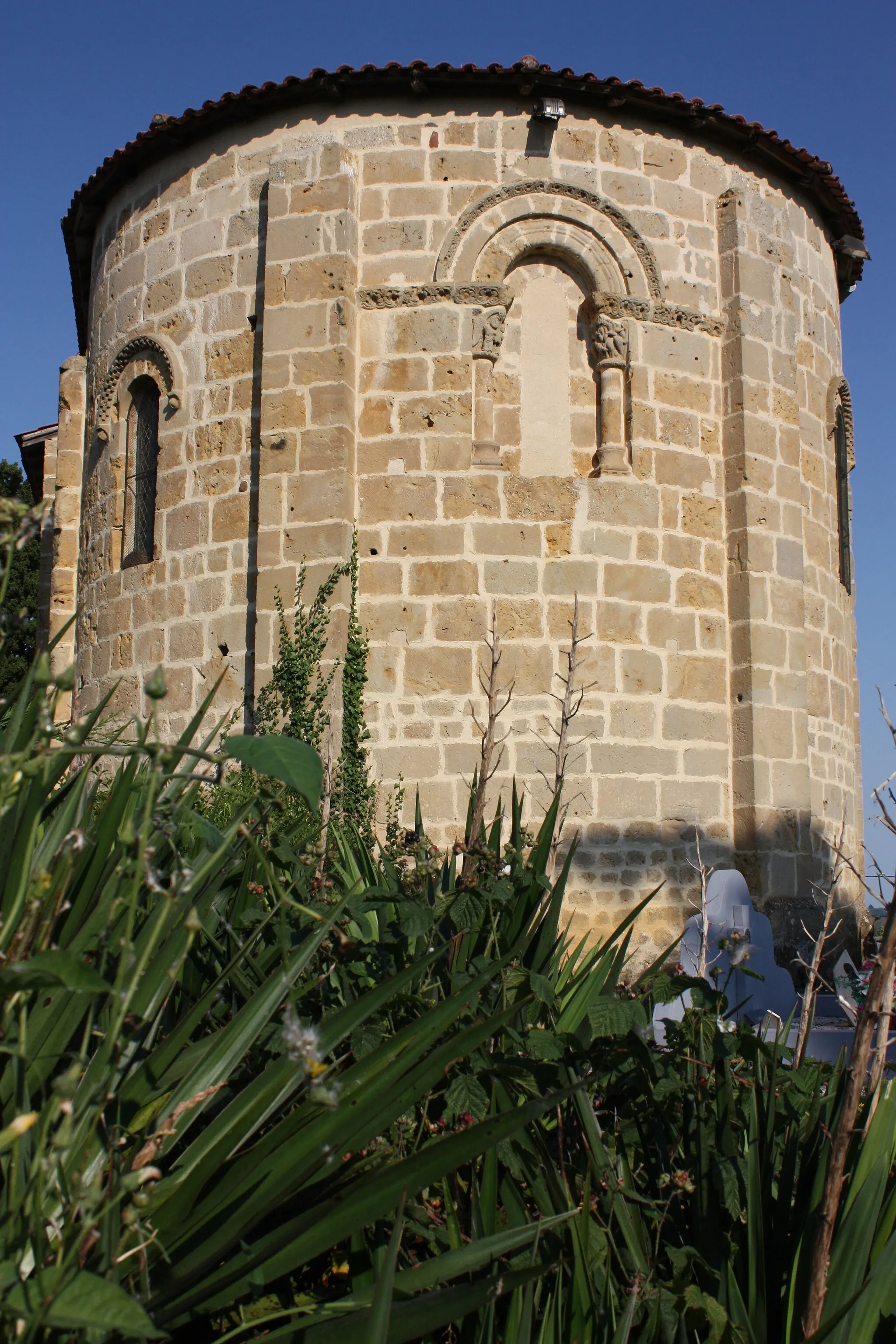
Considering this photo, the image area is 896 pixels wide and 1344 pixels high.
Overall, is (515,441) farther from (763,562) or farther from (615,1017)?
(615,1017)

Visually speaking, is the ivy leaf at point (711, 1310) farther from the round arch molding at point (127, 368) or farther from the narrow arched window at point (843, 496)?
the narrow arched window at point (843, 496)

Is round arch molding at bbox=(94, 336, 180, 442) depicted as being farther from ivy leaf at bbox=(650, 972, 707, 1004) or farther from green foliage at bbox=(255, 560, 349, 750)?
ivy leaf at bbox=(650, 972, 707, 1004)

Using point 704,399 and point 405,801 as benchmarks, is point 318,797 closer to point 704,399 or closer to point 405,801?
point 405,801

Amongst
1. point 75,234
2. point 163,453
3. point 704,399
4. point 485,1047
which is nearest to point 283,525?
point 163,453

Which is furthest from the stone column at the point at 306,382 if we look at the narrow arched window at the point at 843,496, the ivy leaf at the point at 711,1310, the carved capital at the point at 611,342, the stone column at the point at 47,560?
the ivy leaf at the point at 711,1310

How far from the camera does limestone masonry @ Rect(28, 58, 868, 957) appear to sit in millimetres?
8742

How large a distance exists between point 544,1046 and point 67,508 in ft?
34.2

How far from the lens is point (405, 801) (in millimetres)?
8633

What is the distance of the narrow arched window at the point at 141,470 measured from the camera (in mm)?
10289

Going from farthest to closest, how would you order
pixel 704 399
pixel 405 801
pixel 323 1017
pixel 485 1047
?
pixel 704 399 < pixel 405 801 < pixel 485 1047 < pixel 323 1017

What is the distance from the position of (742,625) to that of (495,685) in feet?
6.80

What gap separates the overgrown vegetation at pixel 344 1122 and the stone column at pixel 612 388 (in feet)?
21.9

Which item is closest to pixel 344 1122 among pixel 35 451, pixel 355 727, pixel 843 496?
pixel 355 727

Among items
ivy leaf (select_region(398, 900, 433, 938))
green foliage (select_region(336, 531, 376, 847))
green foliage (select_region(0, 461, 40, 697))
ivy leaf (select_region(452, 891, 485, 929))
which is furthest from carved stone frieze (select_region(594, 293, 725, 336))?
green foliage (select_region(0, 461, 40, 697))
